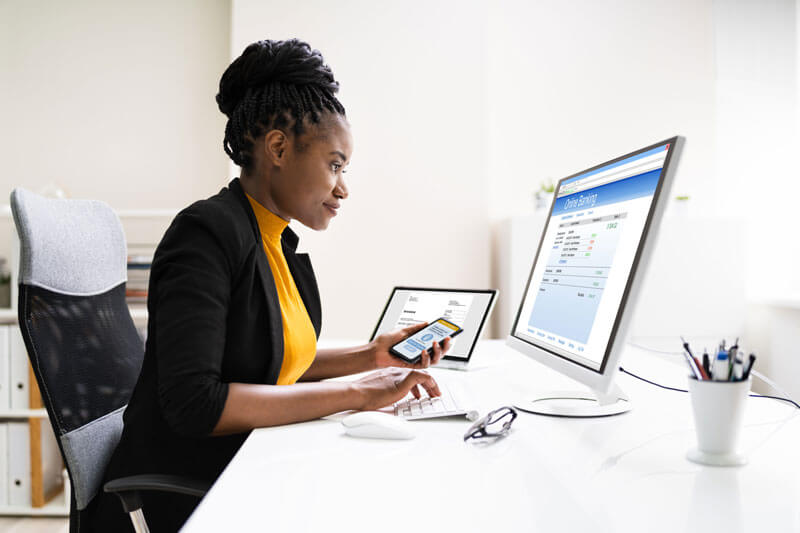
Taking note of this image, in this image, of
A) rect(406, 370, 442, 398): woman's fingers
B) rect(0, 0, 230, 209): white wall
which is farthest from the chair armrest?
rect(0, 0, 230, 209): white wall

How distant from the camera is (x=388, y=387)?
1.02 m

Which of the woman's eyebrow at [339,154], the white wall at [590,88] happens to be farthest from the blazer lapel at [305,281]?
the white wall at [590,88]

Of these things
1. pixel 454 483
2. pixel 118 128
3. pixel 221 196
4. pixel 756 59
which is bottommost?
pixel 454 483

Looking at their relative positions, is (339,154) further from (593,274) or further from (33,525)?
(33,525)

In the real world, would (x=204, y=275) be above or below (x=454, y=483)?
above

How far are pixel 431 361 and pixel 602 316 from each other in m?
0.39

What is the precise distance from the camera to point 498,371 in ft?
4.56

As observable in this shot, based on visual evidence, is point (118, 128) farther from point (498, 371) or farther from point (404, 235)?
point (498, 371)

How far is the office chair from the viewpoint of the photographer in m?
0.98

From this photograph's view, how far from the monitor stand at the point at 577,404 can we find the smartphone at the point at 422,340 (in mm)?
199

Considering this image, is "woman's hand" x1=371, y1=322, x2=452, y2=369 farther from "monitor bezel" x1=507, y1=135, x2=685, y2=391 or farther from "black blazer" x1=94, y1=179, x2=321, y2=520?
"monitor bezel" x1=507, y1=135, x2=685, y2=391

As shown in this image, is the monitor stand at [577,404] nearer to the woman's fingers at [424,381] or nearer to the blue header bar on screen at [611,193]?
the woman's fingers at [424,381]

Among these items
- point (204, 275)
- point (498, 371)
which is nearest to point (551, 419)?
point (498, 371)

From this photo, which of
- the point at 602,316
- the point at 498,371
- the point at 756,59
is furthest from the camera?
the point at 756,59
